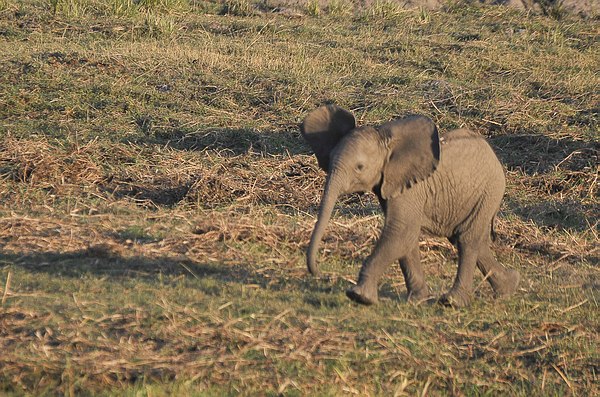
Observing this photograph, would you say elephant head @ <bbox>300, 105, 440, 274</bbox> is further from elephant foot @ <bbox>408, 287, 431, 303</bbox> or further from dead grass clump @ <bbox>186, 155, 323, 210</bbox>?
dead grass clump @ <bbox>186, 155, 323, 210</bbox>

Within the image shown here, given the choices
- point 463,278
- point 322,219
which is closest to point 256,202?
point 463,278

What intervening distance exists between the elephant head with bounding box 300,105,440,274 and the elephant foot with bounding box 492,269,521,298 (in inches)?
45.4

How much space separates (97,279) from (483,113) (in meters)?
7.46

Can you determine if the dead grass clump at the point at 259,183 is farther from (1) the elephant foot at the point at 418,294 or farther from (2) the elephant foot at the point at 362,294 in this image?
(2) the elephant foot at the point at 362,294

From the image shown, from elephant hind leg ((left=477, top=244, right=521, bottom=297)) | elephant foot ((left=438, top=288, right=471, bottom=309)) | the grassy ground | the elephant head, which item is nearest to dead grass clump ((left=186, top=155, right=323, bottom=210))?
the grassy ground

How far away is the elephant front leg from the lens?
23.1 feet

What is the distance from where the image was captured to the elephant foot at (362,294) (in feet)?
22.9

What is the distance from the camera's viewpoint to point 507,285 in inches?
308

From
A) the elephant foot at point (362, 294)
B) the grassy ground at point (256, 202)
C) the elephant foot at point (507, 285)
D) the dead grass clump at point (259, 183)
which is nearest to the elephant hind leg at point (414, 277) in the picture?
the grassy ground at point (256, 202)

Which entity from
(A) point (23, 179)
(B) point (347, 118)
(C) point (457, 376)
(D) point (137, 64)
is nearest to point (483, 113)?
(D) point (137, 64)

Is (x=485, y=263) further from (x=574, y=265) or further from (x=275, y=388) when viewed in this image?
(x=275, y=388)

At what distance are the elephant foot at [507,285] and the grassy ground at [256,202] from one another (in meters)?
0.11

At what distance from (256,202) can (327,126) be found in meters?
3.27

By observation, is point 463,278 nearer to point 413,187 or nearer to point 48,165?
point 413,187
